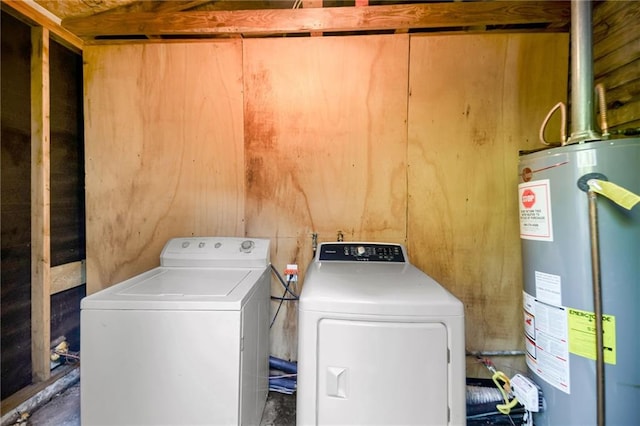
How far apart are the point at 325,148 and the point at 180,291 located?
3.86ft

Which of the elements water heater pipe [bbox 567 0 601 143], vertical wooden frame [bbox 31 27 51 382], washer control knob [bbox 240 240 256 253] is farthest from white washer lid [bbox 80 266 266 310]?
water heater pipe [bbox 567 0 601 143]

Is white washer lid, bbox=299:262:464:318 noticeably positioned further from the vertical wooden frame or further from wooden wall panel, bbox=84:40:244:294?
the vertical wooden frame

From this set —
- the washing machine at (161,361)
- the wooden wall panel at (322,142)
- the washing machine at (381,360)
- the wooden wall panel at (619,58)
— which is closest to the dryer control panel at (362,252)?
the wooden wall panel at (322,142)

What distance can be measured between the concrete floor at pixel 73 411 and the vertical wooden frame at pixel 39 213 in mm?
183

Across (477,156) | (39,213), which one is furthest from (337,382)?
(39,213)

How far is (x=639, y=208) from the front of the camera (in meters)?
0.98

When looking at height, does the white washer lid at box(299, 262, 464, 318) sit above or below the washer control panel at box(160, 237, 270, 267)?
below

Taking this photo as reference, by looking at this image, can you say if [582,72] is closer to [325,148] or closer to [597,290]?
[597,290]

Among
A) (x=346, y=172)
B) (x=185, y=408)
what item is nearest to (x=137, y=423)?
(x=185, y=408)

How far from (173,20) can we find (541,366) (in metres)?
2.80

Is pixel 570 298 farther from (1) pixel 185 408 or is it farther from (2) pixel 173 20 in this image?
(2) pixel 173 20

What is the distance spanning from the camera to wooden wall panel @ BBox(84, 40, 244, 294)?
180 cm

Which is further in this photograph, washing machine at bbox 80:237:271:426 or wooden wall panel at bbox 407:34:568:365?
wooden wall panel at bbox 407:34:568:365

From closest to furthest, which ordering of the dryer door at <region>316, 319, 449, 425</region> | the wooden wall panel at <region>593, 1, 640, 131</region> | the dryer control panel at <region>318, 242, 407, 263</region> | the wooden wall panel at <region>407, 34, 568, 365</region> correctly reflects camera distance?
1. the dryer door at <region>316, 319, 449, 425</region>
2. the wooden wall panel at <region>593, 1, 640, 131</region>
3. the dryer control panel at <region>318, 242, 407, 263</region>
4. the wooden wall panel at <region>407, 34, 568, 365</region>
